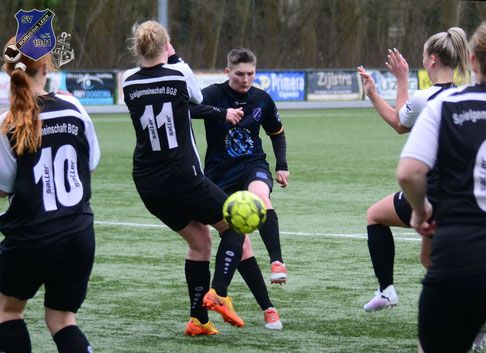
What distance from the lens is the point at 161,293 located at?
22.8ft

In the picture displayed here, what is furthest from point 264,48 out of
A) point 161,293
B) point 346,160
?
point 161,293

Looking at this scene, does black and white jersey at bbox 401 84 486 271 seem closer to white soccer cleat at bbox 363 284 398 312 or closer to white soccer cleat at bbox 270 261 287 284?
white soccer cleat at bbox 363 284 398 312

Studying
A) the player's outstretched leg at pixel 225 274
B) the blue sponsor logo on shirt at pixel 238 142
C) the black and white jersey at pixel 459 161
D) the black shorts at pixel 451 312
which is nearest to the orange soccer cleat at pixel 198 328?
the player's outstretched leg at pixel 225 274

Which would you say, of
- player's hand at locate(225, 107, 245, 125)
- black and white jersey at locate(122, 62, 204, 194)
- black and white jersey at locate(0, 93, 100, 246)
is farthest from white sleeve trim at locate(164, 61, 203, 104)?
black and white jersey at locate(0, 93, 100, 246)

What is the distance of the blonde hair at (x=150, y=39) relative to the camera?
5266mm

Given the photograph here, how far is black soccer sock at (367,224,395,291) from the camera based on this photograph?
5688 mm

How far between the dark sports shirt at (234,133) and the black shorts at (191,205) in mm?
876

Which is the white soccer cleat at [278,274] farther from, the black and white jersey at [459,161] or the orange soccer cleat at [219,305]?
the black and white jersey at [459,161]

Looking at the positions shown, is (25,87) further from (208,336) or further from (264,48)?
(264,48)

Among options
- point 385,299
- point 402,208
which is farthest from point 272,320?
point 402,208

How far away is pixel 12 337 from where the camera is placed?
4125 millimetres

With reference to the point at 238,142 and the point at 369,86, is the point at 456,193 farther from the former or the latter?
the point at 238,142

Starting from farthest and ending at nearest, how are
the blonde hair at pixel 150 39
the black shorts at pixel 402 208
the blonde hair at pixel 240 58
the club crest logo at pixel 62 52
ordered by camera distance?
the blonde hair at pixel 240 58, the black shorts at pixel 402 208, the blonde hair at pixel 150 39, the club crest logo at pixel 62 52

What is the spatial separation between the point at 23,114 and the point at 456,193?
1.84 meters
